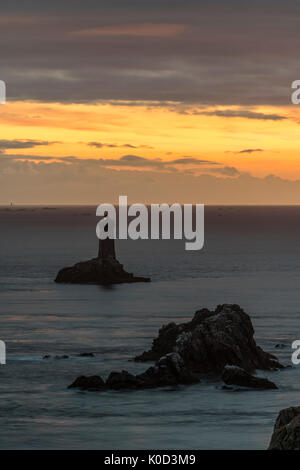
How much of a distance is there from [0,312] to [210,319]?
206ft

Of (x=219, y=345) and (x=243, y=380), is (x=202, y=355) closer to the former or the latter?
(x=219, y=345)

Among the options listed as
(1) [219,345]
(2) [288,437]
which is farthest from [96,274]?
(2) [288,437]

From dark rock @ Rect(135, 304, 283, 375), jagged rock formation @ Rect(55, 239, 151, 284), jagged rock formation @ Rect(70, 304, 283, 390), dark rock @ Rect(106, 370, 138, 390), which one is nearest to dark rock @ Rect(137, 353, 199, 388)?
jagged rock formation @ Rect(70, 304, 283, 390)

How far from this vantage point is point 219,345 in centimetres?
7881

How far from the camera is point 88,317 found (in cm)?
13162

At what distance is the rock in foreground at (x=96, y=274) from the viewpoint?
18138 cm

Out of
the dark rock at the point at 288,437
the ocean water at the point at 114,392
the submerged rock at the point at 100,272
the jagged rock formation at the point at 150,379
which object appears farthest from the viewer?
the submerged rock at the point at 100,272

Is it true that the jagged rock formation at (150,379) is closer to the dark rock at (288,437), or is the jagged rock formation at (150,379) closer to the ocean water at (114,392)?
the ocean water at (114,392)

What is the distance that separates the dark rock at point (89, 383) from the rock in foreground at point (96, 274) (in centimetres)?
10579

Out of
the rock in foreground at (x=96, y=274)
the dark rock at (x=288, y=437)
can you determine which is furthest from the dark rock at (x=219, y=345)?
the rock in foreground at (x=96, y=274)

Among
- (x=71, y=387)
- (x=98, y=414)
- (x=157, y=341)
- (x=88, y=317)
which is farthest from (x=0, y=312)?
(x=98, y=414)

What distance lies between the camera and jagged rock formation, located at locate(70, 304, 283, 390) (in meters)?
73.8

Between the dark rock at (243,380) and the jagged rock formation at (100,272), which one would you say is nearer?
the dark rock at (243,380)
